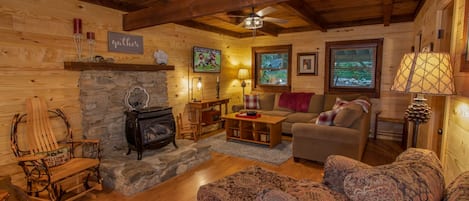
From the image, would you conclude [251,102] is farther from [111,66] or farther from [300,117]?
[111,66]

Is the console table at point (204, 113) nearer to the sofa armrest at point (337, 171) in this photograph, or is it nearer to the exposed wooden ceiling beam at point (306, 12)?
the exposed wooden ceiling beam at point (306, 12)

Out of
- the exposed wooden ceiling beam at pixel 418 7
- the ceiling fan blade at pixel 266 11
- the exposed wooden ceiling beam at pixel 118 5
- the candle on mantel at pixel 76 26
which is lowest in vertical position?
the candle on mantel at pixel 76 26

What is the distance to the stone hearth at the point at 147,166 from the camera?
9.42 feet

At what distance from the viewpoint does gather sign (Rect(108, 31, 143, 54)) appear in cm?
367

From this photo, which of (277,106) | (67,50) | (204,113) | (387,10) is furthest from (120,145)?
(387,10)

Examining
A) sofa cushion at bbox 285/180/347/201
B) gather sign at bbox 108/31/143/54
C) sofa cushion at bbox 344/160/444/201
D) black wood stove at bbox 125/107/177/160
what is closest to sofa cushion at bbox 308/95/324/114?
black wood stove at bbox 125/107/177/160

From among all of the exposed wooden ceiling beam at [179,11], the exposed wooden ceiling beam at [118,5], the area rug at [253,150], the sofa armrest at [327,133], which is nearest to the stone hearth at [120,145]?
the area rug at [253,150]

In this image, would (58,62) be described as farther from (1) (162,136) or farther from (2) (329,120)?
(2) (329,120)

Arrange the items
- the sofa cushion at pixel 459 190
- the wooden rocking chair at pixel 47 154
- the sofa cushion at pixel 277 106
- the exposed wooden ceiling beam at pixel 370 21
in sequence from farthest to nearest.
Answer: the sofa cushion at pixel 277 106 → the exposed wooden ceiling beam at pixel 370 21 → the wooden rocking chair at pixel 47 154 → the sofa cushion at pixel 459 190

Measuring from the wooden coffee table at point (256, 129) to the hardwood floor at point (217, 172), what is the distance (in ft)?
2.32

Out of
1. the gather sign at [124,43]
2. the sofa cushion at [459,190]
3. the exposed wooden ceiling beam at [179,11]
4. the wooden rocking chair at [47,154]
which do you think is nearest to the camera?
the sofa cushion at [459,190]

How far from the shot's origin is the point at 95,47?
3.48m

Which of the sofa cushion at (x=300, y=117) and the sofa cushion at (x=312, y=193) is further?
the sofa cushion at (x=300, y=117)

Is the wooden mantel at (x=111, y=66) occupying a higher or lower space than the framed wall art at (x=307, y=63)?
lower
